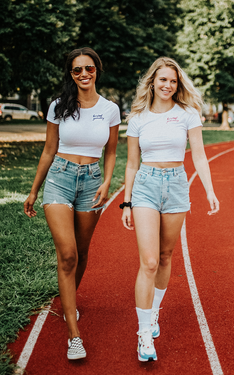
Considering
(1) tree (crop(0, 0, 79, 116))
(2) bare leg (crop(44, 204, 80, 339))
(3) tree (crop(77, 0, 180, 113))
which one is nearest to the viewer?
(2) bare leg (crop(44, 204, 80, 339))

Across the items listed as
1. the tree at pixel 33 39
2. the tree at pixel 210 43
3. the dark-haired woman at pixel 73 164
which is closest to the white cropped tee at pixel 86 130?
the dark-haired woman at pixel 73 164

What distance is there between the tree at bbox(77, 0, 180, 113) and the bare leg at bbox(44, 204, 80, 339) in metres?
16.2

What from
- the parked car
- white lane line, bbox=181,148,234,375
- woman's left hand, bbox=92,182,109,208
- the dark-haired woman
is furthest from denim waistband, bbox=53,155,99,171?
the parked car

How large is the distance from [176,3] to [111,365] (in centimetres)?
2363

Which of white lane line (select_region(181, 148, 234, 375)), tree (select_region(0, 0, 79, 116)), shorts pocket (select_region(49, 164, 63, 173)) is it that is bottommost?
white lane line (select_region(181, 148, 234, 375))

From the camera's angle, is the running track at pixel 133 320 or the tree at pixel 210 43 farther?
the tree at pixel 210 43

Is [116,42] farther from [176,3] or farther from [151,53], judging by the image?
[176,3]

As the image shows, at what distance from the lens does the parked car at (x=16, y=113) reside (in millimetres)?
40469

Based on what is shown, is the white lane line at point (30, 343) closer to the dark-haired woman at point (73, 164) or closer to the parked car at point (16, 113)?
the dark-haired woman at point (73, 164)

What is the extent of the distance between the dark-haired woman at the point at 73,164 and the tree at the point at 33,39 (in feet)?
33.2

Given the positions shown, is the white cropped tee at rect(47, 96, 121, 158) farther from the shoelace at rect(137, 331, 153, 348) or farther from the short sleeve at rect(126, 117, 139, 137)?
the shoelace at rect(137, 331, 153, 348)

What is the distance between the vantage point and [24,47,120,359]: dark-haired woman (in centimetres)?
307

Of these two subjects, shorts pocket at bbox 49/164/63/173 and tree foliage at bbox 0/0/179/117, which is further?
tree foliage at bbox 0/0/179/117

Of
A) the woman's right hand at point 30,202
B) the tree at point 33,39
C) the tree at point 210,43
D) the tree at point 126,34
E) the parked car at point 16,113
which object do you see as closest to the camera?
the woman's right hand at point 30,202
